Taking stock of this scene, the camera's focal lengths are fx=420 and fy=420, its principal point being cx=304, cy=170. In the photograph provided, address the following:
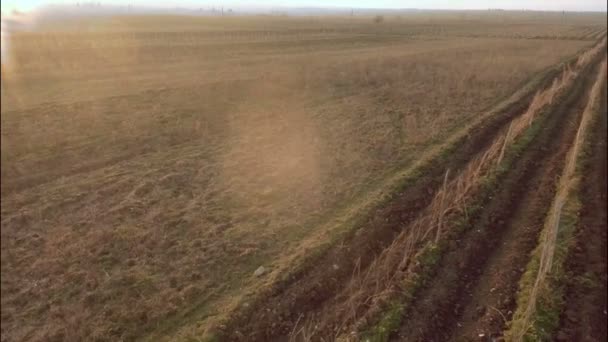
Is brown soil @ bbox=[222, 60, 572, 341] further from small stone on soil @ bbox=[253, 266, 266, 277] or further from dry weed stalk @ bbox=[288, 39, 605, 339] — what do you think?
small stone on soil @ bbox=[253, 266, 266, 277]

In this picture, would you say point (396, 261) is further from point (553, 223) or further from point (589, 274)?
point (589, 274)

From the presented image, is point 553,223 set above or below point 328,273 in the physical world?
above

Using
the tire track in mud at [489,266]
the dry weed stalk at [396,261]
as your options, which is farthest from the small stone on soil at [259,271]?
the tire track in mud at [489,266]

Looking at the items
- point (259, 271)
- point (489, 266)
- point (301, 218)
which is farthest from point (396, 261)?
point (301, 218)

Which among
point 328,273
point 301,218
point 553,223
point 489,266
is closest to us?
point 553,223

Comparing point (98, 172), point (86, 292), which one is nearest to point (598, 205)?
point (86, 292)

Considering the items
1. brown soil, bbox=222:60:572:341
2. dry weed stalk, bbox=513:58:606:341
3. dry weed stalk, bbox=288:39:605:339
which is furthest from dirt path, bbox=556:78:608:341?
brown soil, bbox=222:60:572:341

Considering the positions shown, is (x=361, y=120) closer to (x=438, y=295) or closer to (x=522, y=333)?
(x=438, y=295)
